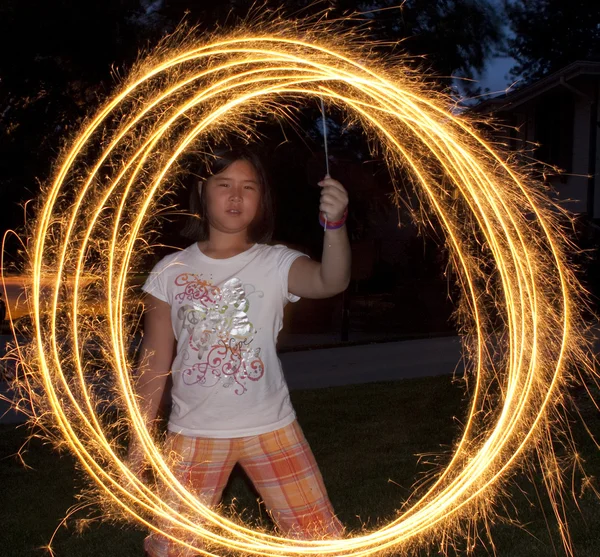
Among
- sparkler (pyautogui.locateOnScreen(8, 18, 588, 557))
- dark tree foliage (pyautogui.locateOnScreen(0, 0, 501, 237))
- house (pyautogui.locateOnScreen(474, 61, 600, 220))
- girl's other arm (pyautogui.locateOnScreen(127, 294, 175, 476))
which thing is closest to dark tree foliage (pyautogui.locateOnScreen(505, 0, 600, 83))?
house (pyautogui.locateOnScreen(474, 61, 600, 220))

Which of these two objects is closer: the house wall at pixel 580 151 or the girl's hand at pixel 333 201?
the girl's hand at pixel 333 201

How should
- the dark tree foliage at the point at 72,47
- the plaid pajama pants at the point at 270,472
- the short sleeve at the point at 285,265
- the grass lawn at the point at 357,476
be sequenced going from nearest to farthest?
the plaid pajama pants at the point at 270,472 < the short sleeve at the point at 285,265 < the grass lawn at the point at 357,476 < the dark tree foliage at the point at 72,47

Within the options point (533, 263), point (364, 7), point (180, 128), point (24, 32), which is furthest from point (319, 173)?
point (533, 263)

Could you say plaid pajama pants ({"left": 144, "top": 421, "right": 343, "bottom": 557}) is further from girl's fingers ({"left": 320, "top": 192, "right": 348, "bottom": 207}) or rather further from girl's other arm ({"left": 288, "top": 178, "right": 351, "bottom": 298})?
girl's fingers ({"left": 320, "top": 192, "right": 348, "bottom": 207})

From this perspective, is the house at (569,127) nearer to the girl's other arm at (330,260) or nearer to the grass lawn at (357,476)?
the grass lawn at (357,476)

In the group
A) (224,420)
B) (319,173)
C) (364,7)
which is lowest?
(224,420)

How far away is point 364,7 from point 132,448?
18.3 ft

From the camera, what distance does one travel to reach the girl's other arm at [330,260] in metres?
2.52

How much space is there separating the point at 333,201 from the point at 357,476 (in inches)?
115

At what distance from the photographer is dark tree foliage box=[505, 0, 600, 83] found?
93.0ft

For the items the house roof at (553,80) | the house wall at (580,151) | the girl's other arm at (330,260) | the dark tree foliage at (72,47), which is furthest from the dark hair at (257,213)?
the house wall at (580,151)

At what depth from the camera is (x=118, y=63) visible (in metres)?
6.70

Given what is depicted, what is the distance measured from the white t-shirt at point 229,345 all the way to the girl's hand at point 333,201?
0.24 meters

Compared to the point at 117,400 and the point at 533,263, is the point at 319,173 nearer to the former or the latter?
the point at 533,263
